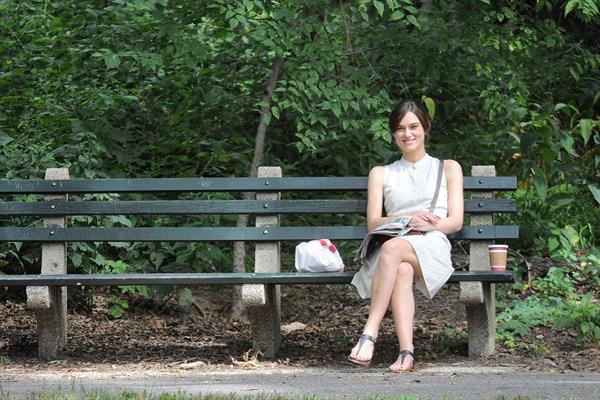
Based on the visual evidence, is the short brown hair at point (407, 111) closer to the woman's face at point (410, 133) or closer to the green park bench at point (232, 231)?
the woman's face at point (410, 133)

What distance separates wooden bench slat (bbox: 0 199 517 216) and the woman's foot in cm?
109

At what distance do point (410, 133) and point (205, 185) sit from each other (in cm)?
130

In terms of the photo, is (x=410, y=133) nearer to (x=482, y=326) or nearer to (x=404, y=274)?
(x=404, y=274)

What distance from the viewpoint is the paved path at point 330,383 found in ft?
17.5

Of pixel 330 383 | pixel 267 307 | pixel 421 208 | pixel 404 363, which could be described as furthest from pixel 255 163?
pixel 330 383

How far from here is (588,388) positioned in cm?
543

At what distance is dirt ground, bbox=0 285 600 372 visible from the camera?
673 cm

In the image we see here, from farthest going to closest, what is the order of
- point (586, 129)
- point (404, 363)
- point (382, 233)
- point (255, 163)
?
point (586, 129), point (255, 163), point (382, 233), point (404, 363)

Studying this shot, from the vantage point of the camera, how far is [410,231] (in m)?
6.55

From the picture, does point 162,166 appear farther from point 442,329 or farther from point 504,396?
point 504,396

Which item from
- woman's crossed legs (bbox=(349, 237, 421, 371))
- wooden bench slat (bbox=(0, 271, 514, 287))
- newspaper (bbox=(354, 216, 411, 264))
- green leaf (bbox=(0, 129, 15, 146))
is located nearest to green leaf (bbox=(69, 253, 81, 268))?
green leaf (bbox=(0, 129, 15, 146))

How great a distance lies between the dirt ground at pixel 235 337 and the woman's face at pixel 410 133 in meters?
1.26

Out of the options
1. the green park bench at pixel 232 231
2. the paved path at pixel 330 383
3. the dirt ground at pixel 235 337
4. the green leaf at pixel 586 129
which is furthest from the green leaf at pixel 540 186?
the paved path at pixel 330 383

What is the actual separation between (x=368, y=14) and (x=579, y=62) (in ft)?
7.60
